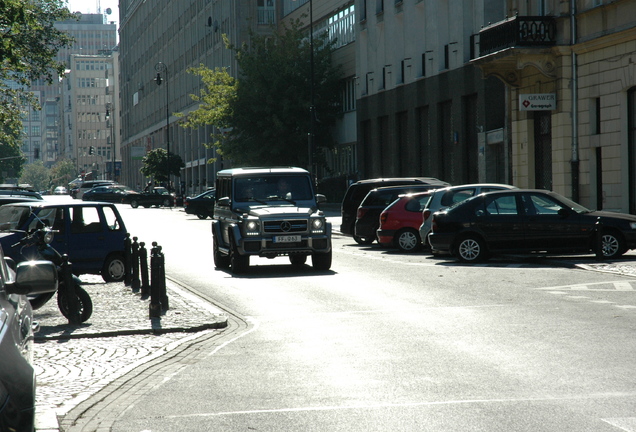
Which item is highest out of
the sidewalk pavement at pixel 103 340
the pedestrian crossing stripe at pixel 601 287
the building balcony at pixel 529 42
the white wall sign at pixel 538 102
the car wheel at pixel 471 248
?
the building balcony at pixel 529 42

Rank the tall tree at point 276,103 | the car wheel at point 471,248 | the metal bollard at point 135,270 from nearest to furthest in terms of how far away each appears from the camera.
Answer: the metal bollard at point 135,270 < the car wheel at point 471,248 < the tall tree at point 276,103

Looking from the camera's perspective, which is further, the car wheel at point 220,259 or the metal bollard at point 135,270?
the car wheel at point 220,259

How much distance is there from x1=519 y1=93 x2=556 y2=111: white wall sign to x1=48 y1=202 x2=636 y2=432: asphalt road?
1586cm

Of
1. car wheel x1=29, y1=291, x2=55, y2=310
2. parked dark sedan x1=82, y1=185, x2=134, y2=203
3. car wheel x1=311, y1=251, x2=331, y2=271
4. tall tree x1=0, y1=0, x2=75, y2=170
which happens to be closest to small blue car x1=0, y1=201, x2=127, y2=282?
car wheel x1=311, y1=251, x2=331, y2=271

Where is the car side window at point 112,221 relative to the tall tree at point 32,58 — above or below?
below

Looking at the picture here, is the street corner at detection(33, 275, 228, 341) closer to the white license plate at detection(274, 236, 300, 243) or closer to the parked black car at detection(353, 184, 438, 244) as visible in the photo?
the white license plate at detection(274, 236, 300, 243)

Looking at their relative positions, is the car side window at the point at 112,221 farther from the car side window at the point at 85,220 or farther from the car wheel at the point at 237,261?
the car wheel at the point at 237,261

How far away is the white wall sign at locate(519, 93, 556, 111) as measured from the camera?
31969 millimetres

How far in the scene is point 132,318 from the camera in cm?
1278

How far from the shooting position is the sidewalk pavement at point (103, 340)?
8055mm

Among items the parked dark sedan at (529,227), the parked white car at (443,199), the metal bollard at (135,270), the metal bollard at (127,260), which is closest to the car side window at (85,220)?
the metal bollard at (127,260)

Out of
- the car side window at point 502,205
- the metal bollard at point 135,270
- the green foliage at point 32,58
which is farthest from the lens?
the green foliage at point 32,58

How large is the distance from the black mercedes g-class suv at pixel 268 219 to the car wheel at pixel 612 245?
5476mm

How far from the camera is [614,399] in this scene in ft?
23.7
